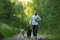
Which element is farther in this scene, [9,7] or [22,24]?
[22,24]

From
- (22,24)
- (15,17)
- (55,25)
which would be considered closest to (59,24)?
(55,25)

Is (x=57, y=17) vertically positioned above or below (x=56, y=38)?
above

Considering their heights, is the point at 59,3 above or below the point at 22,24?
above

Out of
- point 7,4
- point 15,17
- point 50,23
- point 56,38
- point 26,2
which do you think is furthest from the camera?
point 26,2

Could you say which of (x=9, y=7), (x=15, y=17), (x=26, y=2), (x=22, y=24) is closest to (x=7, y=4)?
(x=9, y=7)

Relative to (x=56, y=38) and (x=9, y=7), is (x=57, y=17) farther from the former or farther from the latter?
(x=9, y=7)

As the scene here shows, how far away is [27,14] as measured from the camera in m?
35.3

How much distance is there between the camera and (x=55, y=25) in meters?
12.1

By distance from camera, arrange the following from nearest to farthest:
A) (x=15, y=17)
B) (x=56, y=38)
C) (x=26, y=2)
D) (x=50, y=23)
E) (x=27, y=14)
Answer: (x=56, y=38), (x=50, y=23), (x=15, y=17), (x=27, y=14), (x=26, y=2)

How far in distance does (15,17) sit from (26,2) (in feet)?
46.0

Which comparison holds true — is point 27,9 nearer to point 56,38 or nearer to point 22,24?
point 22,24

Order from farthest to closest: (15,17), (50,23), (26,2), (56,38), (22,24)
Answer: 1. (26,2)
2. (22,24)
3. (15,17)
4. (50,23)
5. (56,38)

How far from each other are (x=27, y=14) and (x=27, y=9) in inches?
34.4

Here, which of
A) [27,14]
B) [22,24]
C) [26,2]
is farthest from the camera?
[26,2]
